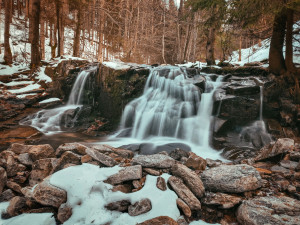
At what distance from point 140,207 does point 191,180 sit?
2.88 ft

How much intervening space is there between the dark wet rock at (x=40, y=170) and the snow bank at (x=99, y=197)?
637 mm

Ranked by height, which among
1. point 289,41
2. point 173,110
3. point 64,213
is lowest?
point 64,213

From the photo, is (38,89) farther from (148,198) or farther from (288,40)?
(288,40)

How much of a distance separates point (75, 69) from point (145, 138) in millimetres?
7631

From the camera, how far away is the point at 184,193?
2535 millimetres

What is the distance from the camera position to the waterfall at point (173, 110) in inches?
287

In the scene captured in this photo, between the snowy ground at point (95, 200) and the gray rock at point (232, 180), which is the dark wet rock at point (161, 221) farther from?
the gray rock at point (232, 180)

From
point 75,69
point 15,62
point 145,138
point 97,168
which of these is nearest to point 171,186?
point 97,168

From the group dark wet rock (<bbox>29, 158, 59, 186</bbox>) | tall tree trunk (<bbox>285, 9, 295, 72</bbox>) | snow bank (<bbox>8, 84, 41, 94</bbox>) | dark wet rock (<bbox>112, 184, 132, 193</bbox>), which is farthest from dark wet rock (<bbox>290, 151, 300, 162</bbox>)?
snow bank (<bbox>8, 84, 41, 94</bbox>)

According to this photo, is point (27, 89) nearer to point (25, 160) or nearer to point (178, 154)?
point (25, 160)

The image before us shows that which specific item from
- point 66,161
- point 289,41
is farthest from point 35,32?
point 289,41

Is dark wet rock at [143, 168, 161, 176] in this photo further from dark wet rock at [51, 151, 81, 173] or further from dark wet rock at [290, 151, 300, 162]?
dark wet rock at [290, 151, 300, 162]

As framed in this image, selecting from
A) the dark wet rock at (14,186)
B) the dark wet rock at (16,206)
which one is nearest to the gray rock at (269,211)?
the dark wet rock at (16,206)

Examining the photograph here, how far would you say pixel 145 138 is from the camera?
7.53m
